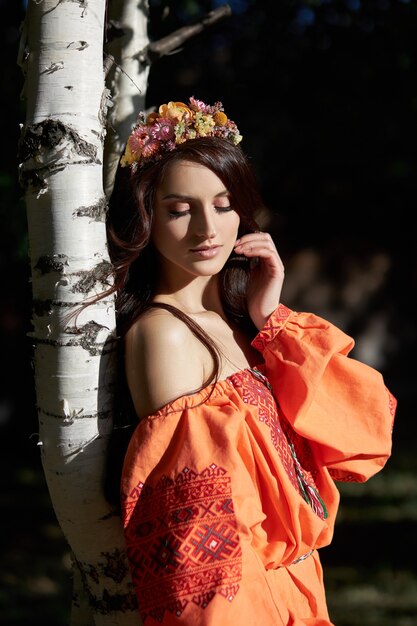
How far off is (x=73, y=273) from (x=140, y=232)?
0.95 ft

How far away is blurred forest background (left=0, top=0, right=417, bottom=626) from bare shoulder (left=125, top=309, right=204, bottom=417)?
846 mm

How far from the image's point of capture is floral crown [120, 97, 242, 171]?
2.24m

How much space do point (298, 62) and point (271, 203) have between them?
2859mm

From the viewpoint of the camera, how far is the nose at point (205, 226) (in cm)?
218

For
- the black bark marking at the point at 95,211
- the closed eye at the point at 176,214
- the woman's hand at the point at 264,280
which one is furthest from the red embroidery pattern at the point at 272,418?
the black bark marking at the point at 95,211

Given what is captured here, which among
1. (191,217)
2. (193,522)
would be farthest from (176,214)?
(193,522)

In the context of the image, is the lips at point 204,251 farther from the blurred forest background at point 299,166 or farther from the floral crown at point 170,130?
the blurred forest background at point 299,166

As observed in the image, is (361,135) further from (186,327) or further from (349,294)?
(349,294)

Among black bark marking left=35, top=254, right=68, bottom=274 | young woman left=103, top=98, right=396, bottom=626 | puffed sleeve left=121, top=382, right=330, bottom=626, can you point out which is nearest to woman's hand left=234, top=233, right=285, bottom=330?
young woman left=103, top=98, right=396, bottom=626

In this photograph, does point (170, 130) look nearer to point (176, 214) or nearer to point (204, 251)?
point (176, 214)

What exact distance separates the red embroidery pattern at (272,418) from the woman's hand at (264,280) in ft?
0.70

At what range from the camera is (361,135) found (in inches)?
192

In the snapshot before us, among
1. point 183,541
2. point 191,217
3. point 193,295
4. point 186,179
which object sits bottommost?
point 183,541

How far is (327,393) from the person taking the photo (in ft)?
7.86
